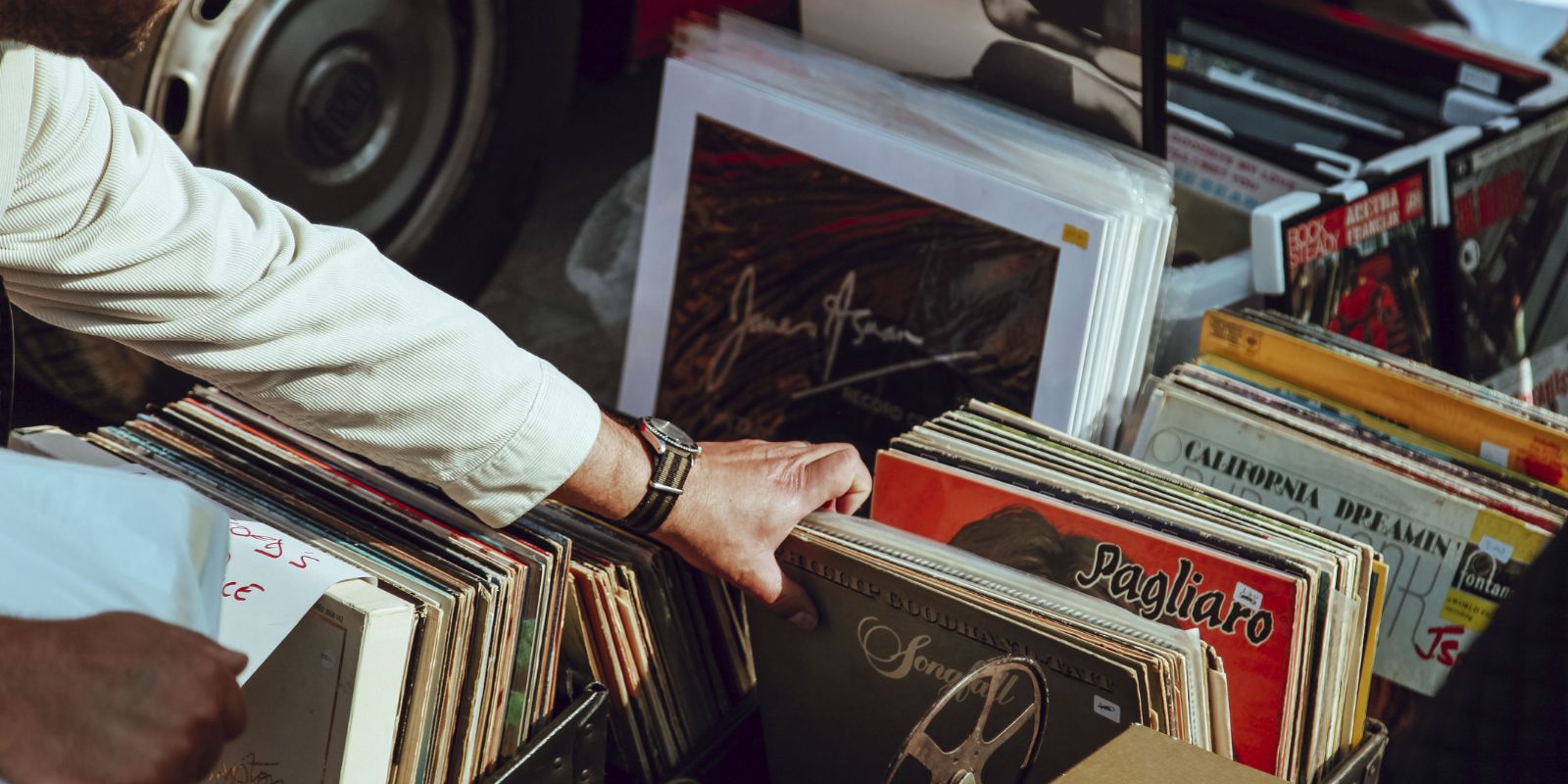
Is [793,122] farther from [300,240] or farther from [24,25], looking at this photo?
[24,25]

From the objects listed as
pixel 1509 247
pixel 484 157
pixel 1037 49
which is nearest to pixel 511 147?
pixel 484 157

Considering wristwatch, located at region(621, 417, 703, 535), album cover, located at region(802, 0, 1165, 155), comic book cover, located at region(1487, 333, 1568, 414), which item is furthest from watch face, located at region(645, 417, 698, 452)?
comic book cover, located at region(1487, 333, 1568, 414)

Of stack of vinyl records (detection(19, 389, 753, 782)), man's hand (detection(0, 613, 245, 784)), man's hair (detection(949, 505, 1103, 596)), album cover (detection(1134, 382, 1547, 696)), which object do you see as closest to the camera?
man's hand (detection(0, 613, 245, 784))

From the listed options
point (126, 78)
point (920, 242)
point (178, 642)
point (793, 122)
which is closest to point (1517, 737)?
point (178, 642)

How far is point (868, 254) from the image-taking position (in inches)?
77.8

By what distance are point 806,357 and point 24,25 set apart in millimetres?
1172

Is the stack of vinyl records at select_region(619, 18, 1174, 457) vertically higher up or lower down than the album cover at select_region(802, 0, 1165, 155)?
lower down

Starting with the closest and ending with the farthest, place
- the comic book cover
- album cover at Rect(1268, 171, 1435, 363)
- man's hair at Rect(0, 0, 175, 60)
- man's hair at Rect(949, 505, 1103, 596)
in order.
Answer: man's hair at Rect(0, 0, 175, 60)
man's hair at Rect(949, 505, 1103, 596)
album cover at Rect(1268, 171, 1435, 363)
the comic book cover

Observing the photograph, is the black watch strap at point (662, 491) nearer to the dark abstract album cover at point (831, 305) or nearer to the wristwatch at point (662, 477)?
the wristwatch at point (662, 477)

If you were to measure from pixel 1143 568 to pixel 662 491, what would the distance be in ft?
1.55

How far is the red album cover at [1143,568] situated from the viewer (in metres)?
1.39

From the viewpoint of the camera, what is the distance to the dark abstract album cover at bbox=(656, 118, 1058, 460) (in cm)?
188

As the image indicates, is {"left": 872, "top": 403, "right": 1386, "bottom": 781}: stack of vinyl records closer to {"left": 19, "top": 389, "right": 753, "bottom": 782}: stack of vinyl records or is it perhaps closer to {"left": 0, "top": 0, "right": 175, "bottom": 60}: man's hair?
{"left": 19, "top": 389, "right": 753, "bottom": 782}: stack of vinyl records

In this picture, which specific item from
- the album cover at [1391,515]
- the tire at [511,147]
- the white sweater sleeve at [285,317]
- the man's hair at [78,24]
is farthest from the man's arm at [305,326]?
the tire at [511,147]
